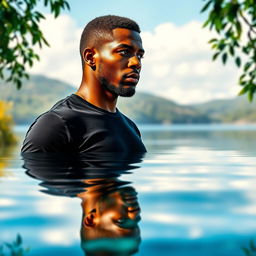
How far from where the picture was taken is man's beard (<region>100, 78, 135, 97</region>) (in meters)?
4.44

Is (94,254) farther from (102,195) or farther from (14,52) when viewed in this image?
(14,52)

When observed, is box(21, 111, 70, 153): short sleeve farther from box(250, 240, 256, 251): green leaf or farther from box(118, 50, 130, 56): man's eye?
box(250, 240, 256, 251): green leaf

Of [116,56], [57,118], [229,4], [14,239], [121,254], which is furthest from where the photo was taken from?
[229,4]

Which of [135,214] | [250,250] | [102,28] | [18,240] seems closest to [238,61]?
[102,28]

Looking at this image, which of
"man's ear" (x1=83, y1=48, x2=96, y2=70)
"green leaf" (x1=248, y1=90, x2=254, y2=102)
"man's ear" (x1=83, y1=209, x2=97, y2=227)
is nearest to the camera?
"man's ear" (x1=83, y1=209, x2=97, y2=227)

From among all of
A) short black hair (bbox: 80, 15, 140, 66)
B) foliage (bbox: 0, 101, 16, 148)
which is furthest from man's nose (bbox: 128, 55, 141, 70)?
foliage (bbox: 0, 101, 16, 148)

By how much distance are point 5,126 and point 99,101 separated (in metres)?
32.3

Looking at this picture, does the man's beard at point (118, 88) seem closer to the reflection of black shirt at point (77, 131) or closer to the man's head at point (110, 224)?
the reflection of black shirt at point (77, 131)

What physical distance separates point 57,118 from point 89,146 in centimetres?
40

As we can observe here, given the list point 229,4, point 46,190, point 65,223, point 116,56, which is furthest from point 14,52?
point 65,223

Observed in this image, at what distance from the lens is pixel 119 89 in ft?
14.6

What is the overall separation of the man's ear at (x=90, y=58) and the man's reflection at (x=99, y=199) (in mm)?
1205

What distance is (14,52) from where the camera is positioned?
10977 mm

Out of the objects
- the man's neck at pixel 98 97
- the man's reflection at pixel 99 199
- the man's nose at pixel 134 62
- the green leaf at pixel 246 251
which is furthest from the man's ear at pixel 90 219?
the man's neck at pixel 98 97
